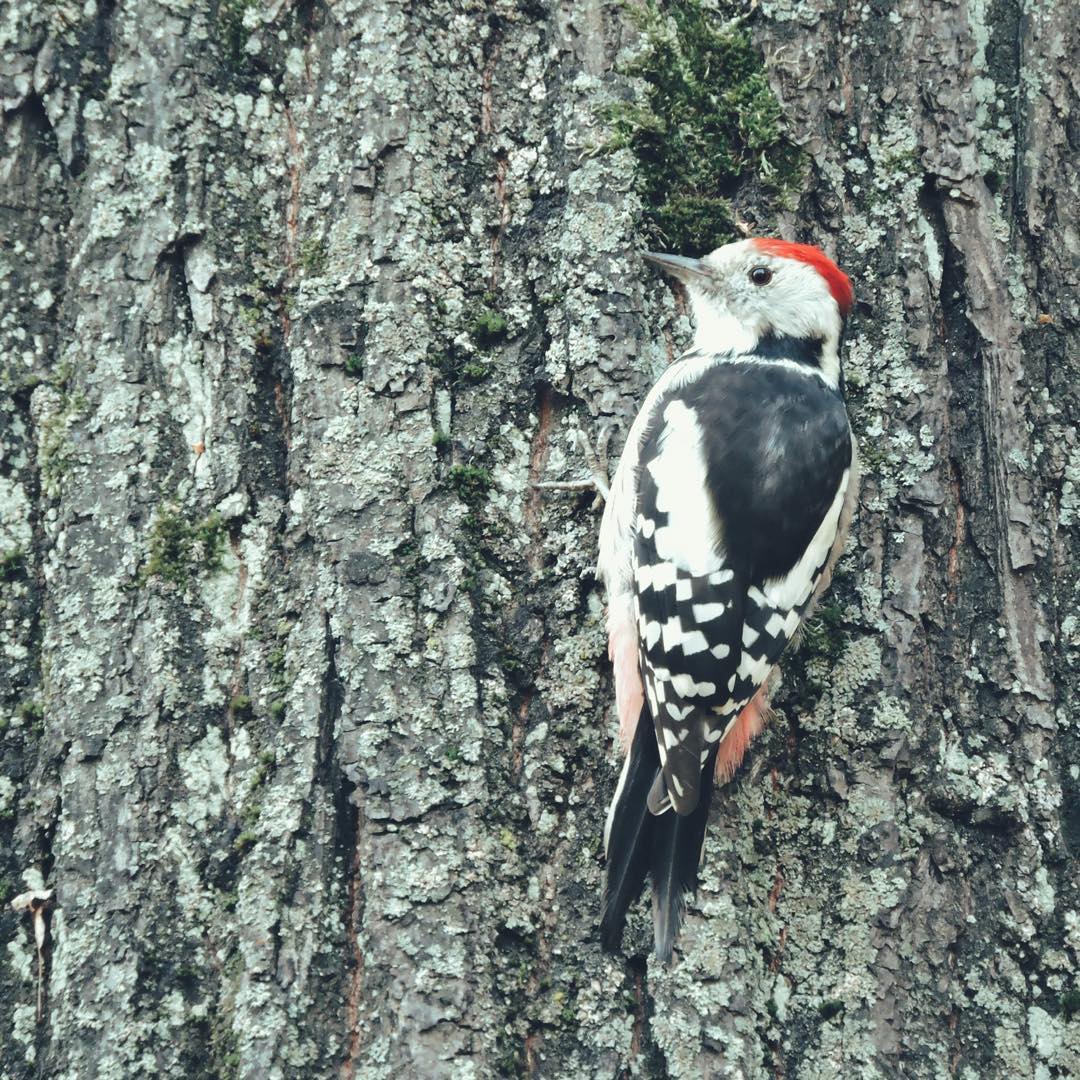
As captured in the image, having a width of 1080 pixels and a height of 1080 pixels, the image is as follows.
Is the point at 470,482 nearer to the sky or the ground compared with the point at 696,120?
nearer to the ground

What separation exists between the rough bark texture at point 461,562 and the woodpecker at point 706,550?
7 centimetres

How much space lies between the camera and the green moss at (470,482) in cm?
219

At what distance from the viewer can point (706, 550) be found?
2373 mm

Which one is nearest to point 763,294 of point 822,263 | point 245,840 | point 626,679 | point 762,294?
point 762,294

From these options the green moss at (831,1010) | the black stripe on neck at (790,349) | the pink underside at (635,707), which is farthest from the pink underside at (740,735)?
the black stripe on neck at (790,349)

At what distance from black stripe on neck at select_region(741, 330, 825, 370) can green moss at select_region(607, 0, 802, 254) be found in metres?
0.53

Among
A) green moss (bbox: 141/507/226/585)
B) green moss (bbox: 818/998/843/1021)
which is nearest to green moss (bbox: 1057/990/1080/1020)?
green moss (bbox: 818/998/843/1021)

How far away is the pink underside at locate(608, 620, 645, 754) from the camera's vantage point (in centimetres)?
214

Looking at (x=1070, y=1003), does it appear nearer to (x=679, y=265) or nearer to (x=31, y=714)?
(x=679, y=265)

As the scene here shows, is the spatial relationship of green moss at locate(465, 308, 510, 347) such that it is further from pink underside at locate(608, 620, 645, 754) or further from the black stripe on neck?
the black stripe on neck

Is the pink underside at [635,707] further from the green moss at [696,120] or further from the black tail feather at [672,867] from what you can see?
the green moss at [696,120]

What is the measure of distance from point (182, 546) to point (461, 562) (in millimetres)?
543

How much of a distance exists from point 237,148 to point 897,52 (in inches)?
55.8

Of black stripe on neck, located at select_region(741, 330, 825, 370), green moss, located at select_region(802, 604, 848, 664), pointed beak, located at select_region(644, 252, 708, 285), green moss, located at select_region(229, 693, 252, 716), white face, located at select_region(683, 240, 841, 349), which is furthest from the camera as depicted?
black stripe on neck, located at select_region(741, 330, 825, 370)
